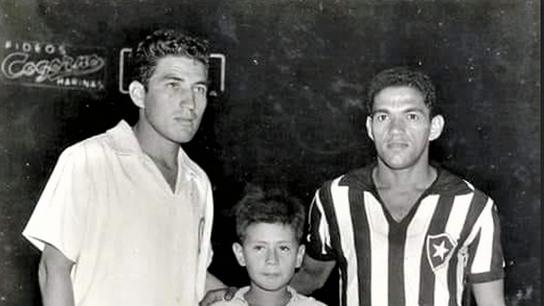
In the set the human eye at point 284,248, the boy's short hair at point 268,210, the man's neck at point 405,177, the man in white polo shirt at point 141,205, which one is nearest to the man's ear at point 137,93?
the man in white polo shirt at point 141,205

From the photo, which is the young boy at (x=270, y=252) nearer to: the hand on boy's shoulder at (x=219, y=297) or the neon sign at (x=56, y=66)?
the hand on boy's shoulder at (x=219, y=297)

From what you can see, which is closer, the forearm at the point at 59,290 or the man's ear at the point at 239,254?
the forearm at the point at 59,290

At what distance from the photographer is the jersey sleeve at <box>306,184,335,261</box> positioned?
4.94 feet

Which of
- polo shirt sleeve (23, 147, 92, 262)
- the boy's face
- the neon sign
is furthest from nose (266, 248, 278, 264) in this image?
the neon sign

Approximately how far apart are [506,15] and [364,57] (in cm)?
32

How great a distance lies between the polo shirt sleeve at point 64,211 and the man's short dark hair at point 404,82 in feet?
1.98

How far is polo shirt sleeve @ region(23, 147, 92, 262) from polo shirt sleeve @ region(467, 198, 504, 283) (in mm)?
769

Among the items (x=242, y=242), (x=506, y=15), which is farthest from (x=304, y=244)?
(x=506, y=15)

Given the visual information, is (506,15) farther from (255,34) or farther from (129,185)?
(129,185)

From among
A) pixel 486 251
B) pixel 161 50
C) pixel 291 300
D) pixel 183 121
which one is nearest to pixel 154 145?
pixel 183 121

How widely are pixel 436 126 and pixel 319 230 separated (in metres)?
0.33

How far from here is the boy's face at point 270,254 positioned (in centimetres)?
145

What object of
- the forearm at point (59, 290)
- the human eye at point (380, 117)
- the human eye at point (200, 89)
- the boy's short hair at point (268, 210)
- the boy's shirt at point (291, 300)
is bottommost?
the boy's shirt at point (291, 300)

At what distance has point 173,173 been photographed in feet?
4.83
